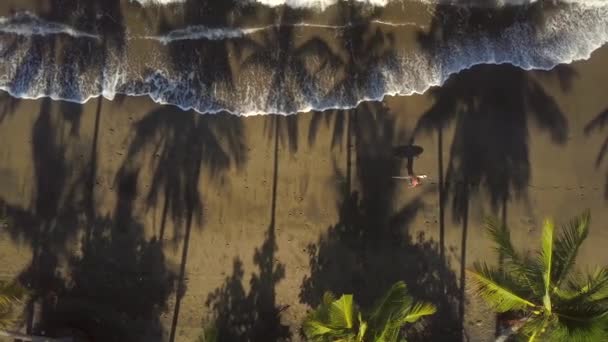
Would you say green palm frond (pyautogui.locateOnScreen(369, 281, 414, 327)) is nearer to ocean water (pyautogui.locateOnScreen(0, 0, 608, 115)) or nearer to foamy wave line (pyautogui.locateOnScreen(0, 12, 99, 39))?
ocean water (pyautogui.locateOnScreen(0, 0, 608, 115))

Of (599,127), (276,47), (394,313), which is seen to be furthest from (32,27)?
(599,127)

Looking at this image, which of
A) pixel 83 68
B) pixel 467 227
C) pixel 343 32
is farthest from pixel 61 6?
pixel 467 227

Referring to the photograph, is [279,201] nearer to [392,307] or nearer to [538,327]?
[392,307]

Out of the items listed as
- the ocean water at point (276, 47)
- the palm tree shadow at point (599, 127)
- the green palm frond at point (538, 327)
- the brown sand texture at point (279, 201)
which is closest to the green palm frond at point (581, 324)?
the green palm frond at point (538, 327)

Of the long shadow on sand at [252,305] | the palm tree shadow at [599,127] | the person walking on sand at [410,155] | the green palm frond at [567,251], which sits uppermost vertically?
the palm tree shadow at [599,127]

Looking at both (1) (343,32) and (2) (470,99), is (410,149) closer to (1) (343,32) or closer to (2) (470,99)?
(2) (470,99)

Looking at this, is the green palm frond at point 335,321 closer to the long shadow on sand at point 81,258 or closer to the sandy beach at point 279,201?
the sandy beach at point 279,201
